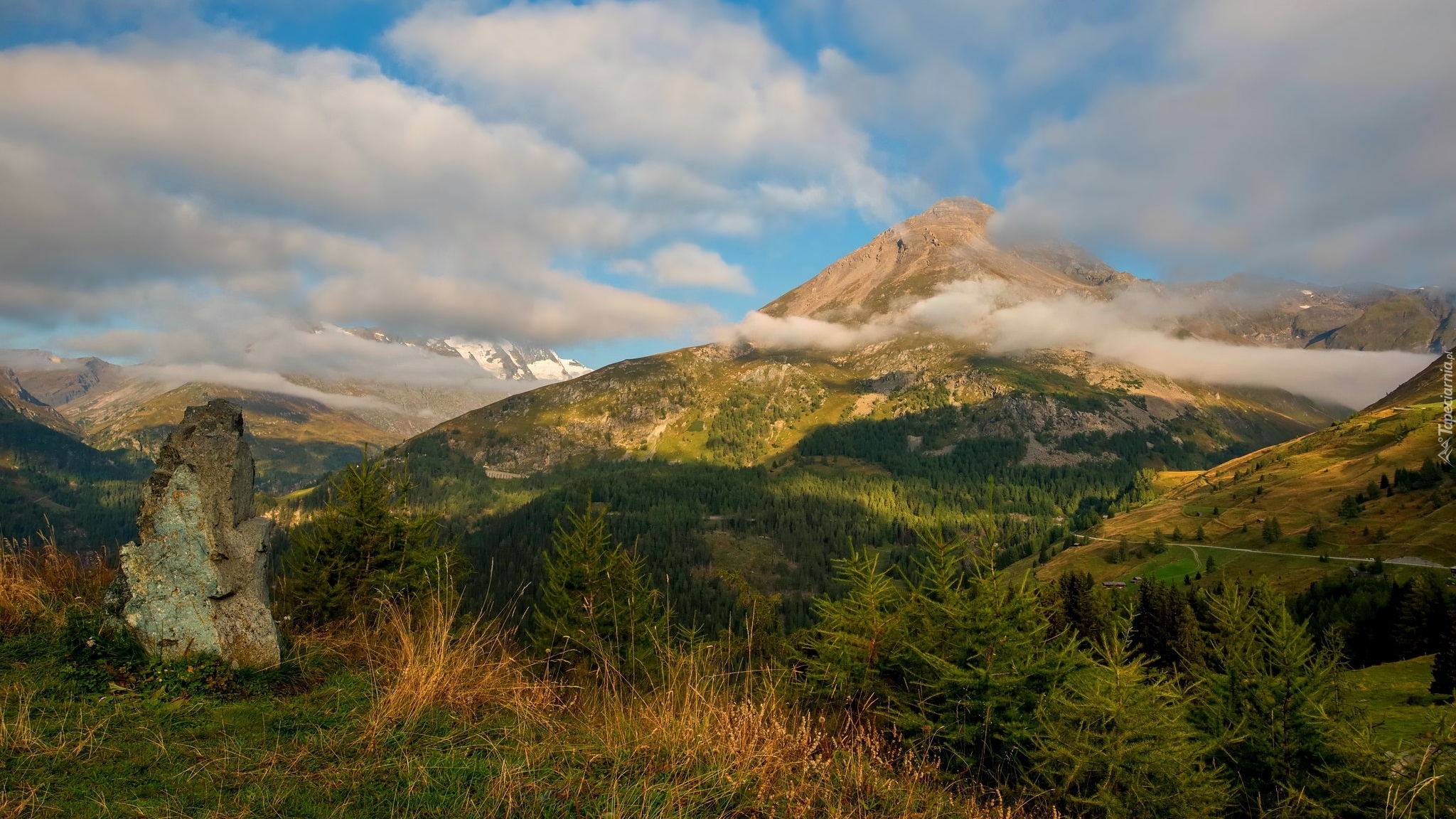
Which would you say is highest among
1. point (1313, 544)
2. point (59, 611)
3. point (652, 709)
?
point (59, 611)

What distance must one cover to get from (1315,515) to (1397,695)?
107611 millimetres

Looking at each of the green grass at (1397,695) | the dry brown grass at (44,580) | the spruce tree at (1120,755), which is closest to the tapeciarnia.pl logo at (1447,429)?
the green grass at (1397,695)

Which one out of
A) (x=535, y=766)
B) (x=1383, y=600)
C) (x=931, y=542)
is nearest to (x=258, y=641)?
(x=535, y=766)

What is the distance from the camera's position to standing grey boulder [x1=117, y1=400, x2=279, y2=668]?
8898 mm

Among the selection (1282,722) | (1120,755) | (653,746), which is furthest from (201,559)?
(1282,722)

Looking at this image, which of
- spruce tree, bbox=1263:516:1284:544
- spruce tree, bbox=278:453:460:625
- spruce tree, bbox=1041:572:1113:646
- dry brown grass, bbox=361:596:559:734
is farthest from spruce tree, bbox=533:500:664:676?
spruce tree, bbox=1263:516:1284:544

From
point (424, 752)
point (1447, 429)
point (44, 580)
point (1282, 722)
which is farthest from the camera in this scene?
point (1447, 429)

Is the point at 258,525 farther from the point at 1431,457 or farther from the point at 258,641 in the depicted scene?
the point at 1431,457

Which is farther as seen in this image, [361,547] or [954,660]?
[361,547]

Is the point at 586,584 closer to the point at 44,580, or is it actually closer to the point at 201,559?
the point at 44,580

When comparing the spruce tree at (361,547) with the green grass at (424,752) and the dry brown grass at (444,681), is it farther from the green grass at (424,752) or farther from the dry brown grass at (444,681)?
the green grass at (424,752)

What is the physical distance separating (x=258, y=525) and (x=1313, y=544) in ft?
466

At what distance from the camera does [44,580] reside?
38.7ft

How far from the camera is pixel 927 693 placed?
12.1m
